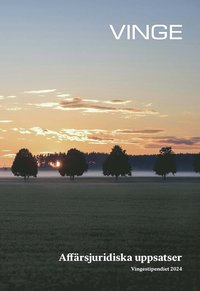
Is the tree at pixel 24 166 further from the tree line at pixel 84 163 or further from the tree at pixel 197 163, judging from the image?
the tree at pixel 197 163

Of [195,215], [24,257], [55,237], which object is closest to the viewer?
[24,257]

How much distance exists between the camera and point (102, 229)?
2948cm

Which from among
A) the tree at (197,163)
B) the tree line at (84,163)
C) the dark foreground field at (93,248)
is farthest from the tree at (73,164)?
the dark foreground field at (93,248)

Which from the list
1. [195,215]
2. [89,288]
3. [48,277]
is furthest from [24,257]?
[195,215]

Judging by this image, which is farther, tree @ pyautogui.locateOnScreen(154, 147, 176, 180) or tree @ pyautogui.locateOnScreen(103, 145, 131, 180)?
tree @ pyautogui.locateOnScreen(154, 147, 176, 180)

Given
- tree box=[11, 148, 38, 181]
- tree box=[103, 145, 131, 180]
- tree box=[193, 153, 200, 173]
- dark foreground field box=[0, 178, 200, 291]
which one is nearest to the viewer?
dark foreground field box=[0, 178, 200, 291]

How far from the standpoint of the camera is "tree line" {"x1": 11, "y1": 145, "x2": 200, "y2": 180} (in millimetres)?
171250

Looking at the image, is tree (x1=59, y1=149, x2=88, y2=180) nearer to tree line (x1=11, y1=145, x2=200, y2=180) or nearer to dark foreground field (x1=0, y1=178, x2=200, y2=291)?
tree line (x1=11, y1=145, x2=200, y2=180)

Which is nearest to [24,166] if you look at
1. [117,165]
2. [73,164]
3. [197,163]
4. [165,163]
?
[73,164]

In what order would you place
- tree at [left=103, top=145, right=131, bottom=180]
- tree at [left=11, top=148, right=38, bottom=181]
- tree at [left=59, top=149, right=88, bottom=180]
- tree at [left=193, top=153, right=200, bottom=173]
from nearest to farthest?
tree at [left=103, top=145, right=131, bottom=180], tree at [left=59, top=149, right=88, bottom=180], tree at [left=11, top=148, right=38, bottom=181], tree at [left=193, top=153, right=200, bottom=173]

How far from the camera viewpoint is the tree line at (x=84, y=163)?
171m

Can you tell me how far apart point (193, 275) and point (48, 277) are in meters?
3.79

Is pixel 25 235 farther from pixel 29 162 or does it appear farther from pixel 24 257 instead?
pixel 29 162

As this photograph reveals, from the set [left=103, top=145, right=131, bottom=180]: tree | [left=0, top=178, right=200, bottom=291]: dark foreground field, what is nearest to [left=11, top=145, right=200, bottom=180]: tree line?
[left=103, top=145, right=131, bottom=180]: tree
